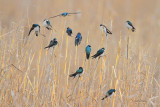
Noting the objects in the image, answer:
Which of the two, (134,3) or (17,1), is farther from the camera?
(134,3)

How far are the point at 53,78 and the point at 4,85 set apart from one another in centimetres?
49

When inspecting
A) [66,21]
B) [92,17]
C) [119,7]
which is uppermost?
[119,7]

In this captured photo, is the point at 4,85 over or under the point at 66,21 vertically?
under

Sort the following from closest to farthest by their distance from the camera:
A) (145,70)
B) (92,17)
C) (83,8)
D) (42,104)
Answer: (42,104) < (145,70) < (92,17) < (83,8)

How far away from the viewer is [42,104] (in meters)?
3.22

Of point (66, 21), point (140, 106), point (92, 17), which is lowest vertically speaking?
point (140, 106)

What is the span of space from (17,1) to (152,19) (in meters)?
3.31

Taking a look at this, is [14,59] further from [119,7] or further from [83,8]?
[119,7]

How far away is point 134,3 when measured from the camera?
8.62m

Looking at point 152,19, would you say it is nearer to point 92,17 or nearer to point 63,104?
point 92,17

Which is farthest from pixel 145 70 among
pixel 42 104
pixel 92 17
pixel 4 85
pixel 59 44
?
pixel 92 17

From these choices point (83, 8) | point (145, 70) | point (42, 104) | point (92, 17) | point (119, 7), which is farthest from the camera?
point (119, 7)

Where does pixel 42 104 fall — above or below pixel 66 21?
below

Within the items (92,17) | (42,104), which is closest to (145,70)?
(42,104)
